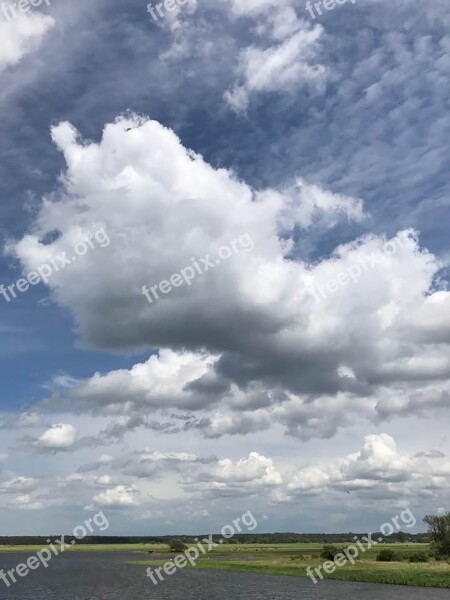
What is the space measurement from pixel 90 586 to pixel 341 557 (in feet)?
210

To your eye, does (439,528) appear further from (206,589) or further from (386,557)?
(206,589)

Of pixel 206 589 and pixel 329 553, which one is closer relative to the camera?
pixel 206 589

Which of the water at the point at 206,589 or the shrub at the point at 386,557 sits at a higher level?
the water at the point at 206,589

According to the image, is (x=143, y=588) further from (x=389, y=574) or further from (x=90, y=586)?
(x=389, y=574)

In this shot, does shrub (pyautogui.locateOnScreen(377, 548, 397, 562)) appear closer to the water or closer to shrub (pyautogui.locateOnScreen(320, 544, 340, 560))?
shrub (pyautogui.locateOnScreen(320, 544, 340, 560))

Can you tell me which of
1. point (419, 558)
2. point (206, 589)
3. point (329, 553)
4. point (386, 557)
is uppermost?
point (206, 589)

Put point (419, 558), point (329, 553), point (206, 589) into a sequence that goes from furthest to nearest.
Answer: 1. point (329, 553)
2. point (419, 558)
3. point (206, 589)

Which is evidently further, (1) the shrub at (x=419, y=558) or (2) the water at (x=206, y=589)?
(1) the shrub at (x=419, y=558)

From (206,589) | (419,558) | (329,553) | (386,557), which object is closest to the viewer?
(206,589)

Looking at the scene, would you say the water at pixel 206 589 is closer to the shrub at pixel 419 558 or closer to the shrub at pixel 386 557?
the shrub at pixel 386 557

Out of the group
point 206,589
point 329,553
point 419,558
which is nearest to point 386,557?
point 419,558

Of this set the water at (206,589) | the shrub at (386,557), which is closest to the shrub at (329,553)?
the shrub at (386,557)

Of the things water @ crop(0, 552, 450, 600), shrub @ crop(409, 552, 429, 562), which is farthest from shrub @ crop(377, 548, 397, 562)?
water @ crop(0, 552, 450, 600)

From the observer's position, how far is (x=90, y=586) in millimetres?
107438
